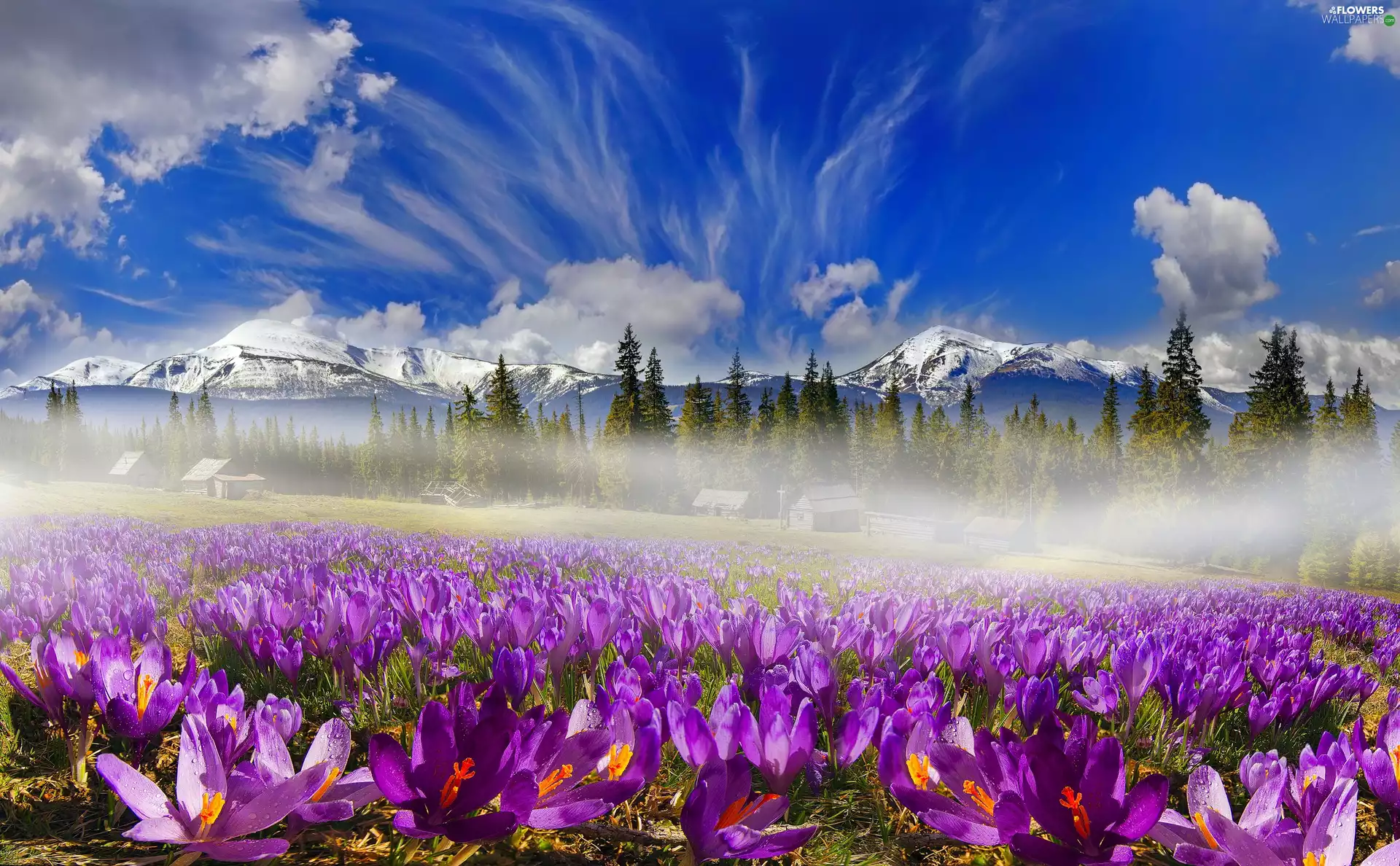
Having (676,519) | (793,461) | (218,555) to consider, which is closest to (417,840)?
(218,555)

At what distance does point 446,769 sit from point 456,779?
0.08ft

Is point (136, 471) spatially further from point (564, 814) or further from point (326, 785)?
point (564, 814)

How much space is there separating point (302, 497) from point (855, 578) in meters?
11.7

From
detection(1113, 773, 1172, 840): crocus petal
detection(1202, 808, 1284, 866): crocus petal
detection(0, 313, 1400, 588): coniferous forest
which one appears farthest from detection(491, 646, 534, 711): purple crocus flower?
detection(0, 313, 1400, 588): coniferous forest

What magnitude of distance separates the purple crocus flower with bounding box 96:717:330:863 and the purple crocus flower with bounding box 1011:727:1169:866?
1.14 meters

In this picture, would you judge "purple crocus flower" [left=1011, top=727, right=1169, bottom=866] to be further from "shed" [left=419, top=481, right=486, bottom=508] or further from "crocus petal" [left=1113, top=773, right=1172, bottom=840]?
"shed" [left=419, top=481, right=486, bottom=508]

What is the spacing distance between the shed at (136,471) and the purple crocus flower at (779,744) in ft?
40.2

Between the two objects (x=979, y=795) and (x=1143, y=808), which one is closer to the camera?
(x=1143, y=808)

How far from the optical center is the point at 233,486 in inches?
416

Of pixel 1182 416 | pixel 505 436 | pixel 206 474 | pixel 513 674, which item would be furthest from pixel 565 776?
pixel 1182 416

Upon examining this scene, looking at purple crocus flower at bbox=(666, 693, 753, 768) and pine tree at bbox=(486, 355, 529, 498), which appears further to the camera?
pine tree at bbox=(486, 355, 529, 498)

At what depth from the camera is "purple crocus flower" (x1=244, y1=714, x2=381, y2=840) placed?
97 centimetres

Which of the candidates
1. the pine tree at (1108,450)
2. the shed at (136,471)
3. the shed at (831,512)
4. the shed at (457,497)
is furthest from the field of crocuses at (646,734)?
the pine tree at (1108,450)

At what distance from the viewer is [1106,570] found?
36.3 feet
